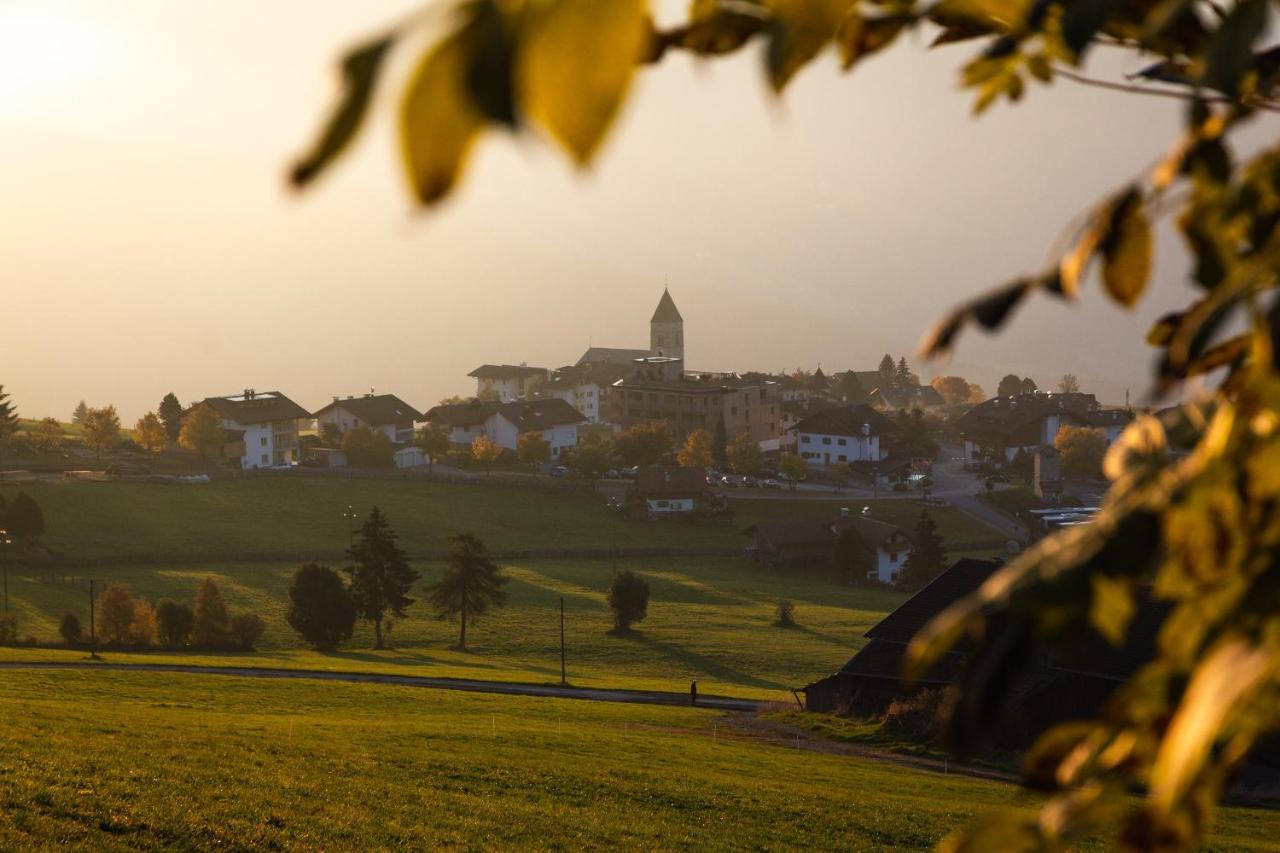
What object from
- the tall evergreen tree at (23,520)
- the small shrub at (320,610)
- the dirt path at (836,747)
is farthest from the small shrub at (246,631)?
the dirt path at (836,747)

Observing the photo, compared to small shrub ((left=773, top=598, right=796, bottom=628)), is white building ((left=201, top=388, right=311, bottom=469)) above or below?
above

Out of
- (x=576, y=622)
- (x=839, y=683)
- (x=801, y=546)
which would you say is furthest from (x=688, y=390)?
(x=839, y=683)

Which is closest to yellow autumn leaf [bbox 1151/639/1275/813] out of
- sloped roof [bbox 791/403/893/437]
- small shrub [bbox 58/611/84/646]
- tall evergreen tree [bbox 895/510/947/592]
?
small shrub [bbox 58/611/84/646]

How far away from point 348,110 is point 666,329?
185m

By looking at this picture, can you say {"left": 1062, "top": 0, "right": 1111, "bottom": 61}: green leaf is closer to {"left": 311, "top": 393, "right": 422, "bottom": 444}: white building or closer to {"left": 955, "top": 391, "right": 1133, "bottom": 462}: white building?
{"left": 955, "top": 391, "right": 1133, "bottom": 462}: white building

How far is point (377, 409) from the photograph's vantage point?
136875 mm

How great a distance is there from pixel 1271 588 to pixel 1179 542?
0.32 ft

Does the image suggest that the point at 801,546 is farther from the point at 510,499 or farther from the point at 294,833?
the point at 294,833

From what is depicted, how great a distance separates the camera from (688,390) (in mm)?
137750

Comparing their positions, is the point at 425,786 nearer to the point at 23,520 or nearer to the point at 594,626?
the point at 594,626

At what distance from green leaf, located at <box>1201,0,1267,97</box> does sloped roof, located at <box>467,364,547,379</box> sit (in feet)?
597

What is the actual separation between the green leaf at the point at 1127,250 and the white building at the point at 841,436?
121 meters

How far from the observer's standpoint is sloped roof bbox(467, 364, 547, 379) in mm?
183750

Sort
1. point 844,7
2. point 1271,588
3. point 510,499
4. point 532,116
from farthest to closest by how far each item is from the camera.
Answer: point 510,499 → point 1271,588 → point 844,7 → point 532,116
